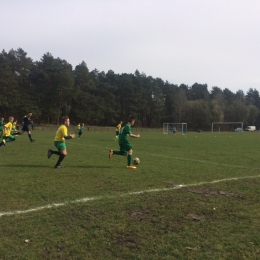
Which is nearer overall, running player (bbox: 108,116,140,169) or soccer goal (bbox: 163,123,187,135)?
running player (bbox: 108,116,140,169)

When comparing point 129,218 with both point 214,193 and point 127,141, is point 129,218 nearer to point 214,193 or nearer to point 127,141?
point 214,193

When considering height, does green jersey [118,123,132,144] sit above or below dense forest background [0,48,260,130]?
below

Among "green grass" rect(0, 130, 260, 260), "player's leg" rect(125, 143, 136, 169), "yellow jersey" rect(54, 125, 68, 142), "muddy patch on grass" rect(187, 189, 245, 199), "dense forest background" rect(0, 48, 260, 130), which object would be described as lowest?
"green grass" rect(0, 130, 260, 260)

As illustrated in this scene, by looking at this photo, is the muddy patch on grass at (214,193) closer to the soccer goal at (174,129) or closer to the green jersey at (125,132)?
the green jersey at (125,132)

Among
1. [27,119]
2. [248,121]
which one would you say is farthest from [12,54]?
[248,121]

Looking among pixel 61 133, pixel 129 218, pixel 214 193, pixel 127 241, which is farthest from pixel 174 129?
pixel 127 241

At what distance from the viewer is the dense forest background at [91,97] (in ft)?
216

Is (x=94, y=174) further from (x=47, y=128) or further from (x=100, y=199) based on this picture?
(x=47, y=128)

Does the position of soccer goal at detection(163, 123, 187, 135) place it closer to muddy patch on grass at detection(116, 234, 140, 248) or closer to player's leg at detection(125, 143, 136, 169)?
player's leg at detection(125, 143, 136, 169)

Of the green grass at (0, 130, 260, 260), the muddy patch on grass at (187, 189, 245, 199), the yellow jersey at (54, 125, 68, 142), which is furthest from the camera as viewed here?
the yellow jersey at (54, 125, 68, 142)

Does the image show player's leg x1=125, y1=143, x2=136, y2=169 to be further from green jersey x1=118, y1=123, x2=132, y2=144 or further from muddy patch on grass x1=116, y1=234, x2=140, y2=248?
muddy patch on grass x1=116, y1=234, x2=140, y2=248

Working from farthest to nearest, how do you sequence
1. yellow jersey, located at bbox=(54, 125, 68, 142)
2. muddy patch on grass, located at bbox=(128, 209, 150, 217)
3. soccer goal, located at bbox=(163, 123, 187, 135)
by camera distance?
soccer goal, located at bbox=(163, 123, 187, 135) → yellow jersey, located at bbox=(54, 125, 68, 142) → muddy patch on grass, located at bbox=(128, 209, 150, 217)

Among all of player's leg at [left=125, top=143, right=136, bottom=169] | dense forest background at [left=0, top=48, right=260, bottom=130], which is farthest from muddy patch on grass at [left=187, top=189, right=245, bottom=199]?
dense forest background at [left=0, top=48, right=260, bottom=130]

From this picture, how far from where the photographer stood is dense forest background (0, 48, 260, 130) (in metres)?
65.9
